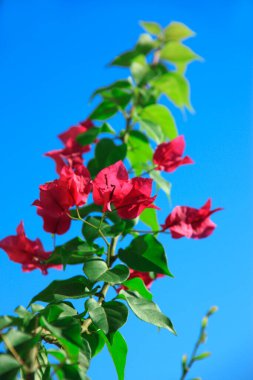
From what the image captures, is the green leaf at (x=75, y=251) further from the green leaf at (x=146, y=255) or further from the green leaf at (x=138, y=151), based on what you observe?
the green leaf at (x=138, y=151)

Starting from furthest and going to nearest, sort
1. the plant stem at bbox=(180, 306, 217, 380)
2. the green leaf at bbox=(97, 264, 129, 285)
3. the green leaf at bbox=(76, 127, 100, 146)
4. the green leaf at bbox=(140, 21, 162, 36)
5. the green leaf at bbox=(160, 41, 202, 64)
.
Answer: the green leaf at bbox=(140, 21, 162, 36)
the green leaf at bbox=(160, 41, 202, 64)
the green leaf at bbox=(76, 127, 100, 146)
the green leaf at bbox=(97, 264, 129, 285)
the plant stem at bbox=(180, 306, 217, 380)

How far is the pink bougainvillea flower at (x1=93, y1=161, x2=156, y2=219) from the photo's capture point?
0.85 m

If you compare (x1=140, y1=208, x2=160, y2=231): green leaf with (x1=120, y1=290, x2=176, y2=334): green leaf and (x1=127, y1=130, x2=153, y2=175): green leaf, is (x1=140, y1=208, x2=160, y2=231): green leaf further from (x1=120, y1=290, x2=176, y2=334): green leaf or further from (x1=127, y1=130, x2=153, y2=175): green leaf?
(x1=120, y1=290, x2=176, y2=334): green leaf

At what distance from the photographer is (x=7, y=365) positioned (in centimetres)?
58

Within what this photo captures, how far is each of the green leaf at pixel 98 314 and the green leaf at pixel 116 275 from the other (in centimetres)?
5

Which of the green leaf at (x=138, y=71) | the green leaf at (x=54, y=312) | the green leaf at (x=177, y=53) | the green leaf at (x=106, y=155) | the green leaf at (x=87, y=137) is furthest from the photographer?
the green leaf at (x=177, y=53)

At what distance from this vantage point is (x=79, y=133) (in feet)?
4.41

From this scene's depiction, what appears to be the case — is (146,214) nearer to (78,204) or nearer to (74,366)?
(78,204)

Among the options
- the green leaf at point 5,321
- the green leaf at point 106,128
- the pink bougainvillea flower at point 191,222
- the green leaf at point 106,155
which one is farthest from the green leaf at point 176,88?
the green leaf at point 5,321

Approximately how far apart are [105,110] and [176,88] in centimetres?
25

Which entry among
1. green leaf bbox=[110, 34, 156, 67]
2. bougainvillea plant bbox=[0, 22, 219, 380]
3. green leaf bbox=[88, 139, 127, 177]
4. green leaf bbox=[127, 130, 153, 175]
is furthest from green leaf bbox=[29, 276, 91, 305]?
green leaf bbox=[110, 34, 156, 67]

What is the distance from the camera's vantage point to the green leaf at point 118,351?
0.82 metres

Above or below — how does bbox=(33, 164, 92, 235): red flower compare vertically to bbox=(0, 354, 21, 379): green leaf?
above

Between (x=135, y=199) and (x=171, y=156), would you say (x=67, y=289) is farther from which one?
(x=171, y=156)
